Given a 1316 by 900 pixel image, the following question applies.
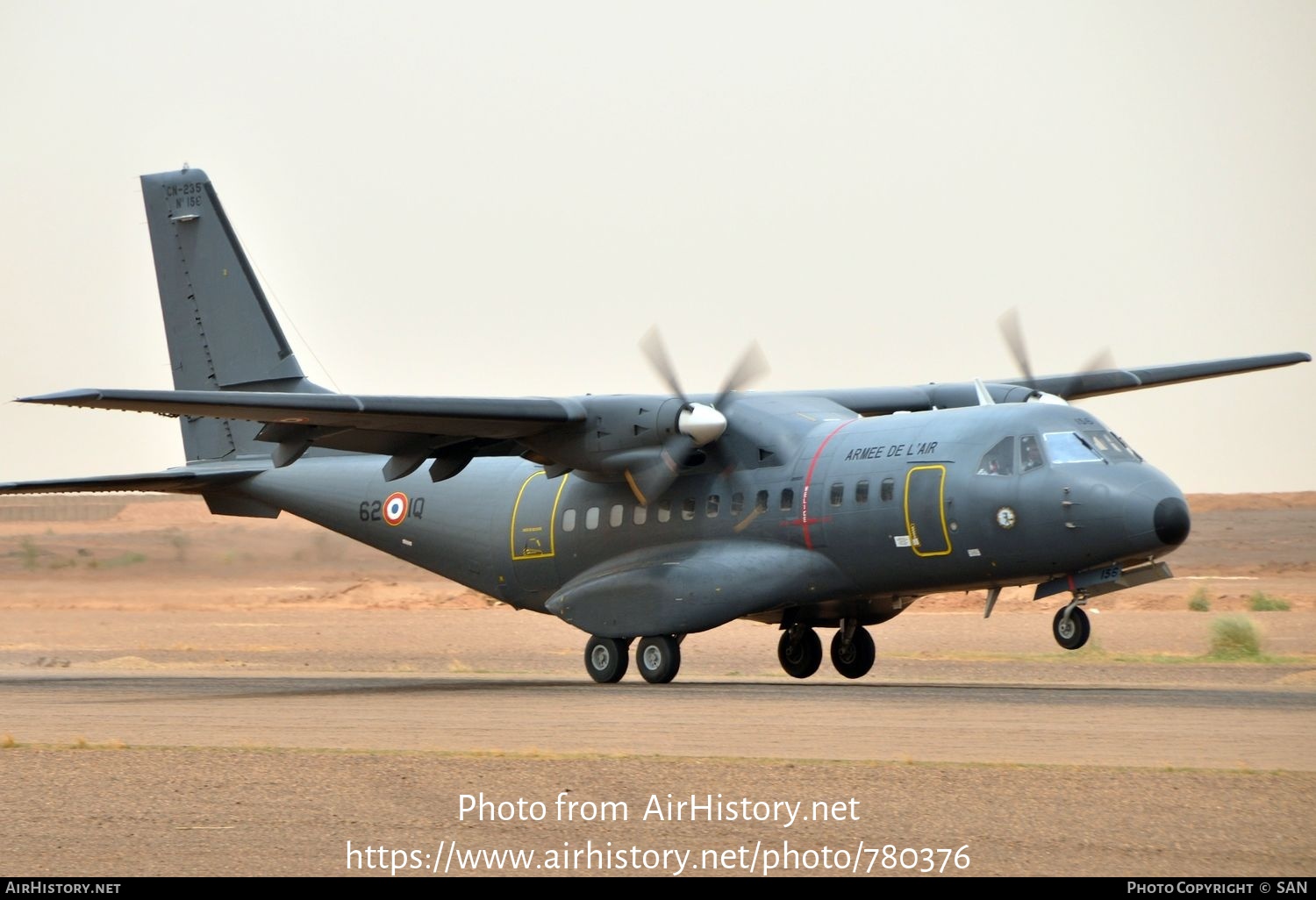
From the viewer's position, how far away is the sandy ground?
35.1 ft

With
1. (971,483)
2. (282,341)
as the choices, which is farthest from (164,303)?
(971,483)

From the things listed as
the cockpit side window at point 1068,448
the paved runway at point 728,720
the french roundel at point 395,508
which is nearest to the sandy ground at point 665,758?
the paved runway at point 728,720

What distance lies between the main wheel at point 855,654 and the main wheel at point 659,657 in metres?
2.66

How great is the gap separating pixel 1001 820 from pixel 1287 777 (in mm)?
2984

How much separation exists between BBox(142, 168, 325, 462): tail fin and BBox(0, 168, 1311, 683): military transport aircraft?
0.13 feet

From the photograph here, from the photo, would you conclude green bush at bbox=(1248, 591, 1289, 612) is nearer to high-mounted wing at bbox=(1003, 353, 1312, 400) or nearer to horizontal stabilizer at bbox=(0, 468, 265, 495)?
high-mounted wing at bbox=(1003, 353, 1312, 400)

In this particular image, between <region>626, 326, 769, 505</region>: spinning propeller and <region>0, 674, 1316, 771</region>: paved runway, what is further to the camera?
<region>626, 326, 769, 505</region>: spinning propeller

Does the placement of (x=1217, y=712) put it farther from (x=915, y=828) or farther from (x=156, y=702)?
(x=156, y=702)

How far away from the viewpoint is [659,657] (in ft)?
78.5

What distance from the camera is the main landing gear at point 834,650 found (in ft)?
82.2

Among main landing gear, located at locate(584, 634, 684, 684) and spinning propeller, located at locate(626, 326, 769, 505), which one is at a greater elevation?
spinning propeller, located at locate(626, 326, 769, 505)

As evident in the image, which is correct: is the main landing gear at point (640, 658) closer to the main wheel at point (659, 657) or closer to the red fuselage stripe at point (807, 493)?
the main wheel at point (659, 657)

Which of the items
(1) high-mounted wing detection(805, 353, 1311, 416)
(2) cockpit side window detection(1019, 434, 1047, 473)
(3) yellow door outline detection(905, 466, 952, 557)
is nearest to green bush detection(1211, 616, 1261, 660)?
(1) high-mounted wing detection(805, 353, 1311, 416)
